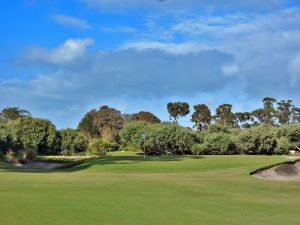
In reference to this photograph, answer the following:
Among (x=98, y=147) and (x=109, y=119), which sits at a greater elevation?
(x=109, y=119)

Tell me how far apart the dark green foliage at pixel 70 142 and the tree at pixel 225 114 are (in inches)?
2778

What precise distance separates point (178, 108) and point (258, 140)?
49285mm

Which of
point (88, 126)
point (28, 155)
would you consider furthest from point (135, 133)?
Result: point (88, 126)

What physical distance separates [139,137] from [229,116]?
7006 cm

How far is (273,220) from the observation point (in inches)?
595

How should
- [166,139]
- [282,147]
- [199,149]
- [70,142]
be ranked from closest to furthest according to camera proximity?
[282,147], [199,149], [166,139], [70,142]

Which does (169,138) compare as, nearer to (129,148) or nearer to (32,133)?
(129,148)

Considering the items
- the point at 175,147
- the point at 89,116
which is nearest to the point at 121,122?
the point at 89,116

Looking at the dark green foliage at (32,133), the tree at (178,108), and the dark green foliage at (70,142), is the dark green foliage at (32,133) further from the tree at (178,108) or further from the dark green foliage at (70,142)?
the tree at (178,108)

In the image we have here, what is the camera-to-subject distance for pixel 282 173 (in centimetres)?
4009

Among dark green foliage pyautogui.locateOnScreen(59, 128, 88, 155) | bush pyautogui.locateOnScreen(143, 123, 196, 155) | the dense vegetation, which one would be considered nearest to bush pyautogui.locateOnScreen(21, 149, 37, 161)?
the dense vegetation

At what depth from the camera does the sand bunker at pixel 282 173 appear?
1452 inches

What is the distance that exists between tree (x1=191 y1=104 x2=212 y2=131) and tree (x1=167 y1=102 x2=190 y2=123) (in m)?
4.31

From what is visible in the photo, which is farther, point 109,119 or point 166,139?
point 109,119
